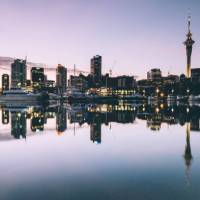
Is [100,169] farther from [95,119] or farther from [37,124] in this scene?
[95,119]

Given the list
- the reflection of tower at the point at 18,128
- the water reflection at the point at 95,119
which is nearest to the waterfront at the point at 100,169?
the water reflection at the point at 95,119

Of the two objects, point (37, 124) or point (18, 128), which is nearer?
point (18, 128)

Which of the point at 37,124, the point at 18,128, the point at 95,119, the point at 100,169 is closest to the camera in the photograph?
the point at 100,169

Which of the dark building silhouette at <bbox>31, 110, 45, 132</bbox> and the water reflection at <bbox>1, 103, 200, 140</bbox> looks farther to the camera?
the dark building silhouette at <bbox>31, 110, 45, 132</bbox>

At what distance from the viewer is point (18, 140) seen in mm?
25688

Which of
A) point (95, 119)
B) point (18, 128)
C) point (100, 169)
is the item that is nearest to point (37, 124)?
point (18, 128)

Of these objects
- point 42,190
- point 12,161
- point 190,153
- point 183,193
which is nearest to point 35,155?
point 12,161

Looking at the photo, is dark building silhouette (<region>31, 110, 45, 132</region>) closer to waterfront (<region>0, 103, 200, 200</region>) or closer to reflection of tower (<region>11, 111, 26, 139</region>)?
reflection of tower (<region>11, 111, 26, 139</region>)

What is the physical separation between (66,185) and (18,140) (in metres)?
15.0

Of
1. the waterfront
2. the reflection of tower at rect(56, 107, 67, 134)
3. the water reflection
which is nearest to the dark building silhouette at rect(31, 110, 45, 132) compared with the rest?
the water reflection

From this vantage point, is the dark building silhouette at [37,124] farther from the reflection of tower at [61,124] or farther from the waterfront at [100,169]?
the waterfront at [100,169]

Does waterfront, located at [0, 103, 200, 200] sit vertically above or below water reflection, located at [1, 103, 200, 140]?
above

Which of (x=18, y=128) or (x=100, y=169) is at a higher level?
(x=100, y=169)

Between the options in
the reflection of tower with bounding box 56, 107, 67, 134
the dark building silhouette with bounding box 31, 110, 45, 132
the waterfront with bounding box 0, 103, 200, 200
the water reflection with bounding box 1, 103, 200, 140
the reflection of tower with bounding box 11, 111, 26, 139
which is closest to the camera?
the waterfront with bounding box 0, 103, 200, 200
